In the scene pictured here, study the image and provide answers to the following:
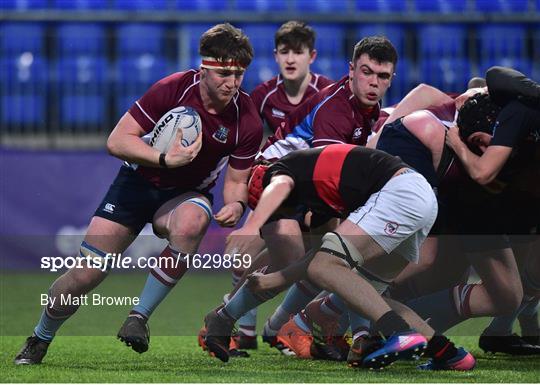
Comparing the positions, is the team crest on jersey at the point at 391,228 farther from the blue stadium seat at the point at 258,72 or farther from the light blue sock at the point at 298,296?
the blue stadium seat at the point at 258,72

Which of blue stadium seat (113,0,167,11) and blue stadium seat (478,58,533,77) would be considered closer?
blue stadium seat (478,58,533,77)

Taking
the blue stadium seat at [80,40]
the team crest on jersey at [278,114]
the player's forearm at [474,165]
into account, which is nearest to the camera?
the player's forearm at [474,165]

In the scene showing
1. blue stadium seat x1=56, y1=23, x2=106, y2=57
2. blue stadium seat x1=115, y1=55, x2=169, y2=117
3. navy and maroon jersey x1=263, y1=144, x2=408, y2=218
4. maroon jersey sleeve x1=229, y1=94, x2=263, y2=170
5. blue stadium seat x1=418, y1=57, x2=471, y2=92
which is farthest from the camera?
blue stadium seat x1=56, y1=23, x2=106, y2=57

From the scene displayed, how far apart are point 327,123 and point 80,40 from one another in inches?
343

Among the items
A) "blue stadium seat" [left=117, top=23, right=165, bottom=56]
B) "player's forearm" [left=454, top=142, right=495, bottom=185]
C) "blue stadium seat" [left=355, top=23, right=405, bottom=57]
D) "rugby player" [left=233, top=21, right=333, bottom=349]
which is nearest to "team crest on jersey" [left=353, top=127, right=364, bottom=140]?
"player's forearm" [left=454, top=142, right=495, bottom=185]

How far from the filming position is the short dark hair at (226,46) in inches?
226

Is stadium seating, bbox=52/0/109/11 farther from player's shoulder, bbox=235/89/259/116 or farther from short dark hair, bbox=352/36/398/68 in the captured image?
short dark hair, bbox=352/36/398/68

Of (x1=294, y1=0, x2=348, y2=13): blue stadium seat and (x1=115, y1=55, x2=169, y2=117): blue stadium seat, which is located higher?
(x1=294, y1=0, x2=348, y2=13): blue stadium seat

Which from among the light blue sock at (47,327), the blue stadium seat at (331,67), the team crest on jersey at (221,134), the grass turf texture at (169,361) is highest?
the team crest on jersey at (221,134)

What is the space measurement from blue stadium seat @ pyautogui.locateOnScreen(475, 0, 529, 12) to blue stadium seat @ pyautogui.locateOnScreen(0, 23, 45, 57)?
18.8ft

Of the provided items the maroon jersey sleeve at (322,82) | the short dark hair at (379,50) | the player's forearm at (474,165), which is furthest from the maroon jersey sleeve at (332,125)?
the maroon jersey sleeve at (322,82)

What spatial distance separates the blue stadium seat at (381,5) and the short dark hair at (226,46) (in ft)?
29.1

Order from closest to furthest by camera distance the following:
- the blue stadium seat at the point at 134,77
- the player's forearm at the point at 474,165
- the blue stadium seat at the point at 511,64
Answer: the player's forearm at the point at 474,165, the blue stadium seat at the point at 134,77, the blue stadium seat at the point at 511,64

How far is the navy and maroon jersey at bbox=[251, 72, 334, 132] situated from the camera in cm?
770
